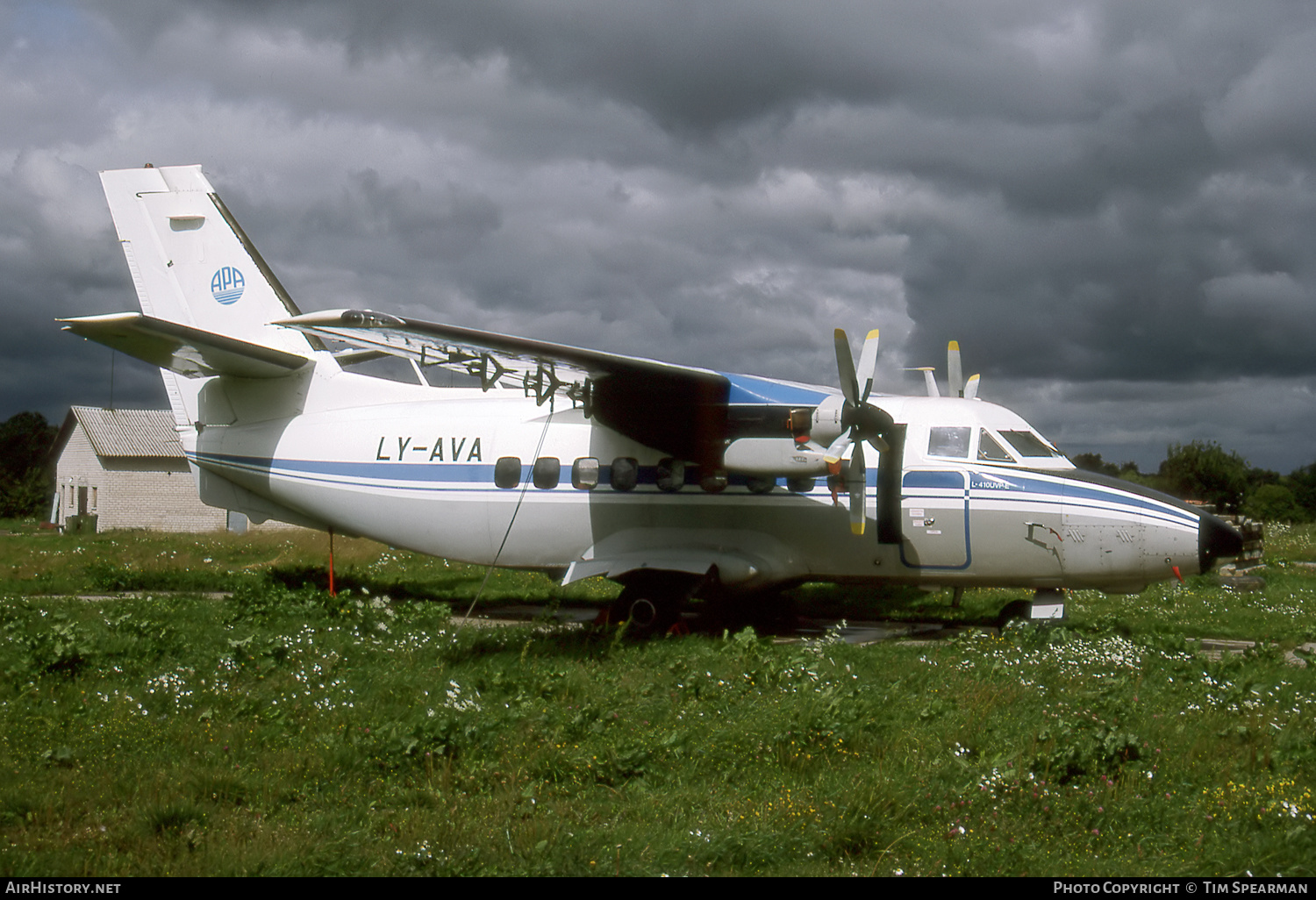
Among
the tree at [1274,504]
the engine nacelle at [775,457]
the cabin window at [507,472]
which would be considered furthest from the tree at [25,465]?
the tree at [1274,504]

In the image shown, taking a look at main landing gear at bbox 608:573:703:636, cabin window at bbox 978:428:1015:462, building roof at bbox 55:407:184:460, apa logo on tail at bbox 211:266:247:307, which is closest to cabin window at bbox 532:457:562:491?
main landing gear at bbox 608:573:703:636

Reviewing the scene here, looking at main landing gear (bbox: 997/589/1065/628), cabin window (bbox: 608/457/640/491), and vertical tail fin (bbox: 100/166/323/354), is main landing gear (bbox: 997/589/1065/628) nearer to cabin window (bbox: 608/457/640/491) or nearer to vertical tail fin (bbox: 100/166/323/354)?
cabin window (bbox: 608/457/640/491)

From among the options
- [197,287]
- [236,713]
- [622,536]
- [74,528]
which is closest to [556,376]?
[622,536]

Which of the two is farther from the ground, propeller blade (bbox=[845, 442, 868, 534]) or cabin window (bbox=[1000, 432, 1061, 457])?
cabin window (bbox=[1000, 432, 1061, 457])

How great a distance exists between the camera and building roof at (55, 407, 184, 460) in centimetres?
4338

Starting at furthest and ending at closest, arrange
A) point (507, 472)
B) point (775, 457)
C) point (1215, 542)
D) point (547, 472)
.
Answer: point (507, 472) → point (547, 472) → point (775, 457) → point (1215, 542)

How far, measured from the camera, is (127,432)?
45.6m

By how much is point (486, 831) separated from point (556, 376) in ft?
25.2

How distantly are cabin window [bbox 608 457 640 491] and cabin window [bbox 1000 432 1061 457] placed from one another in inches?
187

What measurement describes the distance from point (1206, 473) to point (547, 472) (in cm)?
5203

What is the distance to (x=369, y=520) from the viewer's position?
47.9 ft

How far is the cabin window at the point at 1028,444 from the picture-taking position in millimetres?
11945

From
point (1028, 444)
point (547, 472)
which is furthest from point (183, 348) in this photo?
point (1028, 444)

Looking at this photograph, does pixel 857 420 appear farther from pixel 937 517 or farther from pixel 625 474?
pixel 625 474
